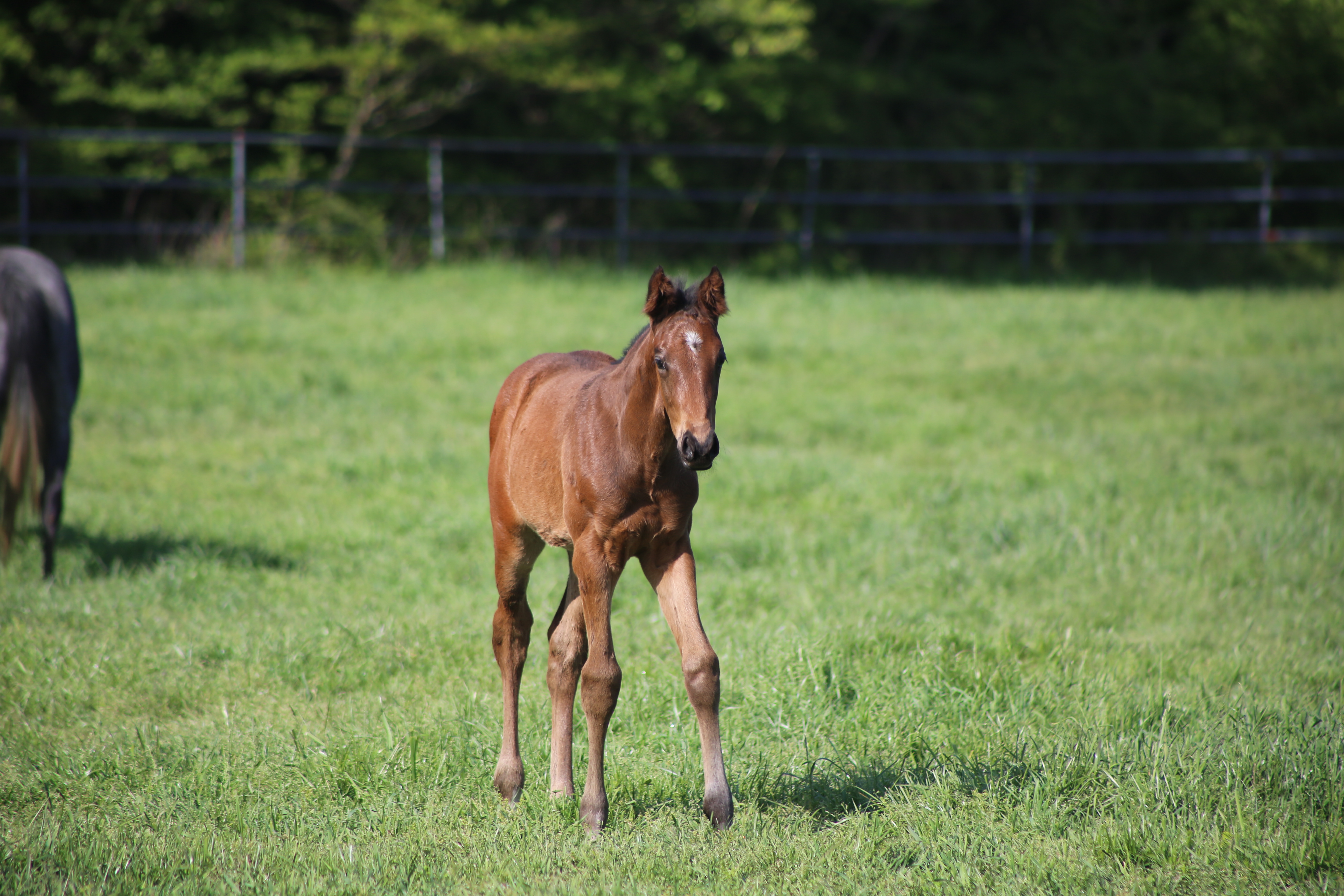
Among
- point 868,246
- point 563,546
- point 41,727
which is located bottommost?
point 41,727

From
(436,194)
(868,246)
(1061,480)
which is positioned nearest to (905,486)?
(1061,480)

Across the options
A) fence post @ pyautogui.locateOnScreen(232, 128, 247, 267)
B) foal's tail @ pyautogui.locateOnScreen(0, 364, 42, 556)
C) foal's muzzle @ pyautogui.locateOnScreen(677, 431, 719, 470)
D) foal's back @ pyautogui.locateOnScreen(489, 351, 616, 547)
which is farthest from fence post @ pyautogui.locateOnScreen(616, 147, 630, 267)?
foal's muzzle @ pyautogui.locateOnScreen(677, 431, 719, 470)

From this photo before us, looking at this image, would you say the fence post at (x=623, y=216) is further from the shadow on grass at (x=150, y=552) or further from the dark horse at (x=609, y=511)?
the dark horse at (x=609, y=511)

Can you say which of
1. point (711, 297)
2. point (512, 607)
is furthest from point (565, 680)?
point (711, 297)

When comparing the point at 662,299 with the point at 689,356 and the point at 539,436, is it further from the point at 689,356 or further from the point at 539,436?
the point at 539,436

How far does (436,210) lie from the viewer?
51.5ft

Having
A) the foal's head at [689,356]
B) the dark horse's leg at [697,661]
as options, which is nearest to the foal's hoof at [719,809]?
the dark horse's leg at [697,661]

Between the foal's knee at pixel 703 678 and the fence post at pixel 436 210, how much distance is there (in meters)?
12.7

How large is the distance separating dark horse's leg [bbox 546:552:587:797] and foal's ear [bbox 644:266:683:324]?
863 millimetres

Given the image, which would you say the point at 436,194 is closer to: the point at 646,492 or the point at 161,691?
the point at 161,691

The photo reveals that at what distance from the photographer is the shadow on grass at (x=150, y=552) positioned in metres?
6.30

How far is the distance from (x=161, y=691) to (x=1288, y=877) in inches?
165

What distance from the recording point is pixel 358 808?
12.2 ft

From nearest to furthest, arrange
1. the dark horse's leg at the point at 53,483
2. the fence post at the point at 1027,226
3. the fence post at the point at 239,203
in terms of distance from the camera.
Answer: the dark horse's leg at the point at 53,483 → the fence post at the point at 239,203 → the fence post at the point at 1027,226
